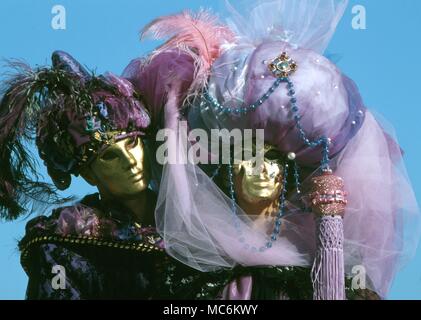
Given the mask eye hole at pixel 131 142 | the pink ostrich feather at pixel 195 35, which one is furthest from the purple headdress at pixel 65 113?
the pink ostrich feather at pixel 195 35

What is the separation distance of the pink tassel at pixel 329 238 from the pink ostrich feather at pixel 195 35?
504 millimetres

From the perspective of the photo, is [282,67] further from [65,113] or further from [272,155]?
[65,113]

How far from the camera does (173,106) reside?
3.85m

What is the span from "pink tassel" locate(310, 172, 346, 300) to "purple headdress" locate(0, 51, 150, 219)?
60 cm

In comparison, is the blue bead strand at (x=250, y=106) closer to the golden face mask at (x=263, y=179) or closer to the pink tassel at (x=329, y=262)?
the golden face mask at (x=263, y=179)

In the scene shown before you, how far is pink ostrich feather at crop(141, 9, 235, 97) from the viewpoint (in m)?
3.88

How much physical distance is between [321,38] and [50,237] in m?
1.02

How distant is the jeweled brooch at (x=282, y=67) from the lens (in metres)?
3.71

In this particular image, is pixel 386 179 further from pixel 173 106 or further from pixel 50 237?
pixel 50 237

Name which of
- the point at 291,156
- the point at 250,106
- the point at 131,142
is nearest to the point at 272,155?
the point at 291,156

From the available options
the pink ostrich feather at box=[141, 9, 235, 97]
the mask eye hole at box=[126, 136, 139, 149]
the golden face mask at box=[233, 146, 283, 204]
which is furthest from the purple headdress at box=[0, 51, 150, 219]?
the golden face mask at box=[233, 146, 283, 204]

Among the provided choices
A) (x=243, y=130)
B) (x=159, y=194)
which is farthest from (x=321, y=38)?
(x=159, y=194)

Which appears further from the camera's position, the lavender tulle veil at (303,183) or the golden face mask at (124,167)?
the golden face mask at (124,167)
